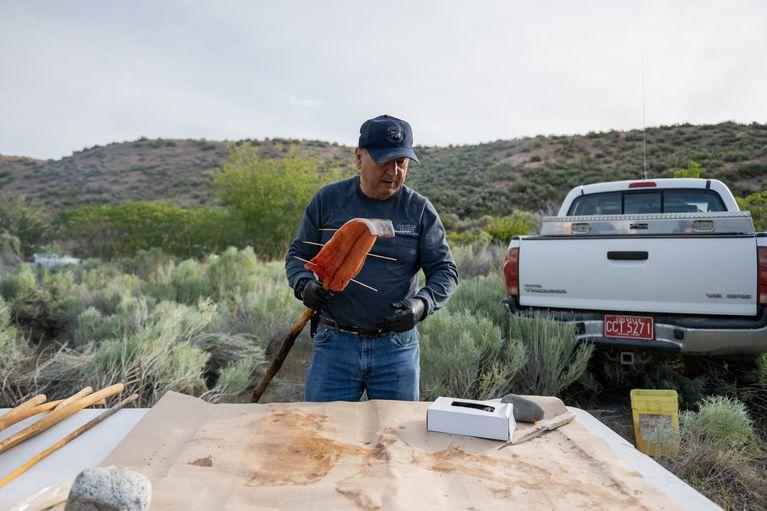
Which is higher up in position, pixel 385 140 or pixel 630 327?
pixel 385 140

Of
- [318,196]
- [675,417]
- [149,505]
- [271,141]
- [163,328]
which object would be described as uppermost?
[271,141]

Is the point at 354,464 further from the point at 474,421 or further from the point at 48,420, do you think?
the point at 48,420

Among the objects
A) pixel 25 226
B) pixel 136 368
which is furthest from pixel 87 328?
pixel 25 226

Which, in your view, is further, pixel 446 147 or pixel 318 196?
pixel 446 147

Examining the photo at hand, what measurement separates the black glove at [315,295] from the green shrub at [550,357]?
270 cm

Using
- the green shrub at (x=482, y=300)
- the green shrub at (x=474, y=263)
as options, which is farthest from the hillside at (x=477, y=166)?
the green shrub at (x=482, y=300)

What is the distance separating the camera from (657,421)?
350 centimetres

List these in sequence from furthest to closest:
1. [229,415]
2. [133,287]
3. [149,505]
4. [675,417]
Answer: [133,287], [675,417], [229,415], [149,505]

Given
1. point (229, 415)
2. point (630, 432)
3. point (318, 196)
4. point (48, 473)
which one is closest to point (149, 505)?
point (48, 473)

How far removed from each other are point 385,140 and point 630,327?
9.52 feet

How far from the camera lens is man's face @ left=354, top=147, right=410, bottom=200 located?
2461 millimetres

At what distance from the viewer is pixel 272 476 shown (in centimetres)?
152

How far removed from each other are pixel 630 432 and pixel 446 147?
147ft

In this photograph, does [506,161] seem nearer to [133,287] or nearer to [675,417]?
[133,287]
